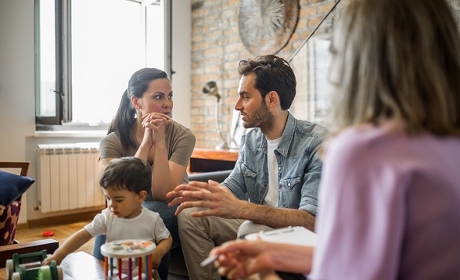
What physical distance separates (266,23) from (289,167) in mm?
2494

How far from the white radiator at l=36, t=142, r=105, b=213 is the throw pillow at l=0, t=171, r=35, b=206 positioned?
134 cm

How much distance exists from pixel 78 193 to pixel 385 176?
363 cm

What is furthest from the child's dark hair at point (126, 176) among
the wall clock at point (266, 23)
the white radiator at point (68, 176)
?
the wall clock at point (266, 23)

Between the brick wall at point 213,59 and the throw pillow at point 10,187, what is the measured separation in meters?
2.30

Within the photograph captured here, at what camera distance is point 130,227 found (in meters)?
1.41

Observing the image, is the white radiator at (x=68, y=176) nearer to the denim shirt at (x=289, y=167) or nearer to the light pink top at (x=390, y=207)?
the denim shirt at (x=289, y=167)

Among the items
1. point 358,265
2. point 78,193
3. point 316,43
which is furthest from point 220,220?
point 78,193

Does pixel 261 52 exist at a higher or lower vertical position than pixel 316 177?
higher

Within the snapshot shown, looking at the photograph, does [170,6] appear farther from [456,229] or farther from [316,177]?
[456,229]

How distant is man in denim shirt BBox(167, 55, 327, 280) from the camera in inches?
59.4

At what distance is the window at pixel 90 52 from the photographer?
12.4ft

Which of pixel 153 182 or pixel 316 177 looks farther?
pixel 153 182

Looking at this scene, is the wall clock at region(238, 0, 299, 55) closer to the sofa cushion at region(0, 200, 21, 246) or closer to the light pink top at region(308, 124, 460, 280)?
the sofa cushion at region(0, 200, 21, 246)

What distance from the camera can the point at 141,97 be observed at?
6.75ft
